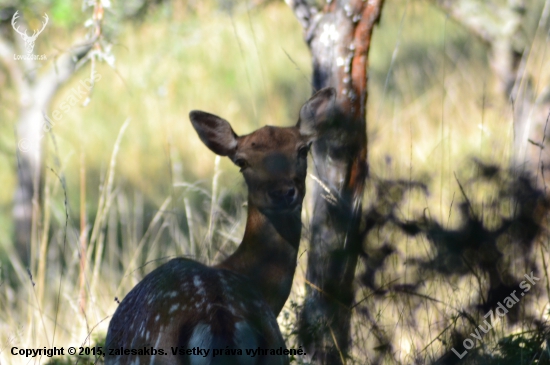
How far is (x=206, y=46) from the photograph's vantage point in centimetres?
1152

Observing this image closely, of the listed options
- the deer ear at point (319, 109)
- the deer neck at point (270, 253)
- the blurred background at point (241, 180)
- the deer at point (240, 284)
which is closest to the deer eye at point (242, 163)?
the deer at point (240, 284)

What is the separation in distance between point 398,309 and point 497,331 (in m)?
0.53

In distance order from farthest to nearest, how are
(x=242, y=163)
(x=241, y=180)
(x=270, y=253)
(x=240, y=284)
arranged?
(x=241, y=180) → (x=242, y=163) → (x=270, y=253) → (x=240, y=284)

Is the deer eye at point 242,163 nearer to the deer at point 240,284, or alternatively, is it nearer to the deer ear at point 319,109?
the deer at point 240,284

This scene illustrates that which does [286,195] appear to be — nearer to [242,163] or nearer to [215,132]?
[242,163]

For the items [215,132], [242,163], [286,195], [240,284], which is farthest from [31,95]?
[240,284]

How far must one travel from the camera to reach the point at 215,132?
3910mm

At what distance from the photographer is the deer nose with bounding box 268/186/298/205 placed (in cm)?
360

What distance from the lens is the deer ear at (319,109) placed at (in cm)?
381

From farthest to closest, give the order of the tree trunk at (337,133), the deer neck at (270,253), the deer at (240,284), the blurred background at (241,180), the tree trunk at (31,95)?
the tree trunk at (31,95), the tree trunk at (337,133), the deer neck at (270,253), the blurred background at (241,180), the deer at (240,284)

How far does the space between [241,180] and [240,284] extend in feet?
5.19

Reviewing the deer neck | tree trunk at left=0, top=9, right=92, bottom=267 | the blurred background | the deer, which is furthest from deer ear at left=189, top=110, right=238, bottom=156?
tree trunk at left=0, top=9, right=92, bottom=267

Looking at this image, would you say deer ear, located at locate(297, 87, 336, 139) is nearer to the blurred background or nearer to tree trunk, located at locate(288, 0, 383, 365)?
tree trunk, located at locate(288, 0, 383, 365)

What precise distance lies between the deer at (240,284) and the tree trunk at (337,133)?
0.58ft
